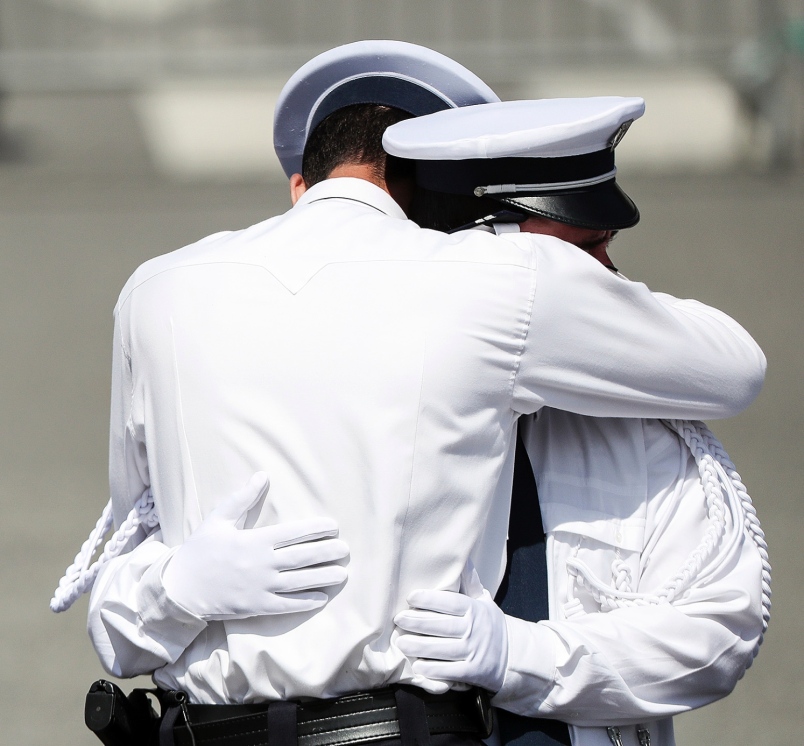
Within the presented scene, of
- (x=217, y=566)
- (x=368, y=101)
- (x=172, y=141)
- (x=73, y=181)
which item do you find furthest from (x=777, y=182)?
(x=217, y=566)

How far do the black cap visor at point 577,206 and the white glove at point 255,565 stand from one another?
1.76 ft

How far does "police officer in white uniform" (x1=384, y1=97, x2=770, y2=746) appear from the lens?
62.4 inches

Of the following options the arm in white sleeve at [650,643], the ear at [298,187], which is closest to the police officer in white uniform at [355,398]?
the arm in white sleeve at [650,643]

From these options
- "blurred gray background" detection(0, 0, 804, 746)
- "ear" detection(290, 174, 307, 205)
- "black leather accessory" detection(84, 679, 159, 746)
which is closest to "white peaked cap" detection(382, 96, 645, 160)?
"ear" detection(290, 174, 307, 205)

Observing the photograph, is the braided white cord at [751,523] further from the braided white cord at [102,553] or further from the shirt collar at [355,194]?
the braided white cord at [102,553]

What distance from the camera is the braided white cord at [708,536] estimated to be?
5.42ft

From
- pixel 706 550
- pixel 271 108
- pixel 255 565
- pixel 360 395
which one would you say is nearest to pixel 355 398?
pixel 360 395

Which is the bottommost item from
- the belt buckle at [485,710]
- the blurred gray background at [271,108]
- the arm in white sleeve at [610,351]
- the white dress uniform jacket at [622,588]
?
the belt buckle at [485,710]

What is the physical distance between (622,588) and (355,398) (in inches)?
19.1

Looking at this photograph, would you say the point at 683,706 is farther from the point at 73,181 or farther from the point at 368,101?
the point at 73,181

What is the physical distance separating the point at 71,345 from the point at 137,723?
4.35 metres

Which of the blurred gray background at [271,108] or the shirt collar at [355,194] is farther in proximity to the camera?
the blurred gray background at [271,108]

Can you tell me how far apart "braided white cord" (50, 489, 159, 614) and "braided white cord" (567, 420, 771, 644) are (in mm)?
614

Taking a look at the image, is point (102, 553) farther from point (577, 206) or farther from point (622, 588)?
point (577, 206)
